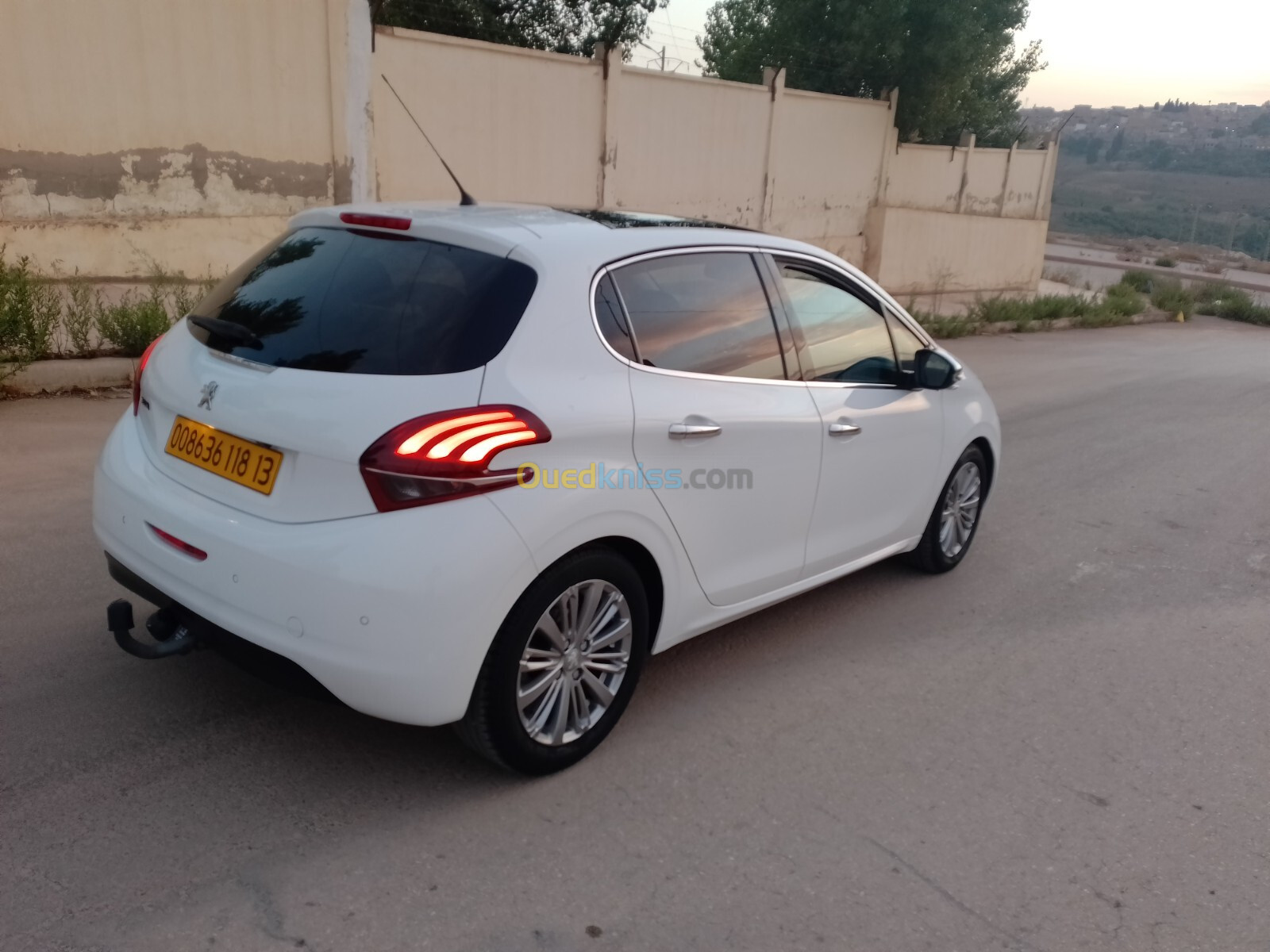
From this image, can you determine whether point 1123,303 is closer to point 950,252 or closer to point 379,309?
point 950,252

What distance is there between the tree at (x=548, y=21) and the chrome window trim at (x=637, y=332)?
46.0 feet

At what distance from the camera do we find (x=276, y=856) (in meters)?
2.91

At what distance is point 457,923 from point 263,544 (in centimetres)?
114

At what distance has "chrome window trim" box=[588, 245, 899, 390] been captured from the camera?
3.38 m

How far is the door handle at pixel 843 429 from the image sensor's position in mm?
4195

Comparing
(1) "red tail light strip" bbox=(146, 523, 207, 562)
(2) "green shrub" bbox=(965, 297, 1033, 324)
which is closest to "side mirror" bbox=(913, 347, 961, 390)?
(1) "red tail light strip" bbox=(146, 523, 207, 562)

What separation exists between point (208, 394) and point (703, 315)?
1.68 m

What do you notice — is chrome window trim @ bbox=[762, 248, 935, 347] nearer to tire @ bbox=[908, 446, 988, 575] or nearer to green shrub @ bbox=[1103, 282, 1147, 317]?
tire @ bbox=[908, 446, 988, 575]

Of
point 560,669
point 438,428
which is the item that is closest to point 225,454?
point 438,428

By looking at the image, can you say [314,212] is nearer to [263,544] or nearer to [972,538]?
[263,544]

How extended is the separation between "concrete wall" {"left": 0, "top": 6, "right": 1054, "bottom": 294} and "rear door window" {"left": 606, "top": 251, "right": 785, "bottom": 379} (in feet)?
21.6

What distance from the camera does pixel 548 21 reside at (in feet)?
57.7

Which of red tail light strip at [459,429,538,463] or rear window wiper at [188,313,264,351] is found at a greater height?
rear window wiper at [188,313,264,351]

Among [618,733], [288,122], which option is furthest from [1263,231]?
[618,733]
